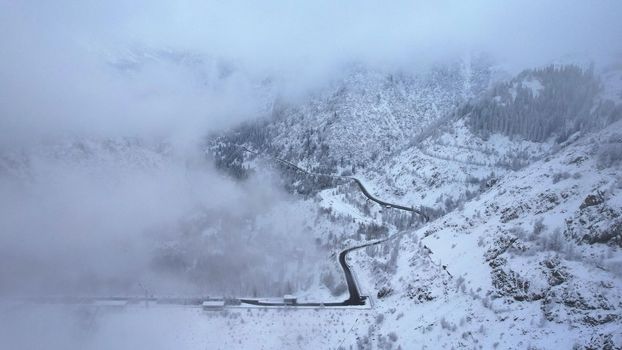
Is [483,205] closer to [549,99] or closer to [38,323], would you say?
[38,323]

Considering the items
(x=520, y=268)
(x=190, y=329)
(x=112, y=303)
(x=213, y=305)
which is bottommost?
(x=112, y=303)

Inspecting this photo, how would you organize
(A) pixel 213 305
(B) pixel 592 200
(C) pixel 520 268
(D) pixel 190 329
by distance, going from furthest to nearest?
1. (A) pixel 213 305
2. (D) pixel 190 329
3. (B) pixel 592 200
4. (C) pixel 520 268

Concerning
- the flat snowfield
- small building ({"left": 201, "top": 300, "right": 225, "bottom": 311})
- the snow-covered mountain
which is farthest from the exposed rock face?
small building ({"left": 201, "top": 300, "right": 225, "bottom": 311})

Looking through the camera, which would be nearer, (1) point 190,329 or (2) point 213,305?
(1) point 190,329

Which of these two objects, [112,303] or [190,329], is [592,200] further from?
[112,303]

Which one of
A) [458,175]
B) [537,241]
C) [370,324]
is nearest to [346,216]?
[458,175]

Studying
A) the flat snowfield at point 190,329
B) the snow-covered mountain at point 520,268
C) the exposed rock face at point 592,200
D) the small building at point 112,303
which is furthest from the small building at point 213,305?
the exposed rock face at point 592,200

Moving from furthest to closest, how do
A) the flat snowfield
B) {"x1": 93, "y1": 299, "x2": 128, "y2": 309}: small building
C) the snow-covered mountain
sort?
{"x1": 93, "y1": 299, "x2": 128, "y2": 309}: small building, the flat snowfield, the snow-covered mountain

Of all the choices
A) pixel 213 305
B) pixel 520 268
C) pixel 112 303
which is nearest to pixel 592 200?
pixel 520 268

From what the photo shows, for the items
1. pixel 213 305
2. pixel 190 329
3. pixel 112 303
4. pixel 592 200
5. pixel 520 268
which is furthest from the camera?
pixel 112 303

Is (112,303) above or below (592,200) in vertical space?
below

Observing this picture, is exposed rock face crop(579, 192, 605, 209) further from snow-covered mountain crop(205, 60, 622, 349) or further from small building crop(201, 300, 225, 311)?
small building crop(201, 300, 225, 311)

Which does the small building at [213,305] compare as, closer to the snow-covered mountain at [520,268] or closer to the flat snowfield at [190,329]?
the flat snowfield at [190,329]
